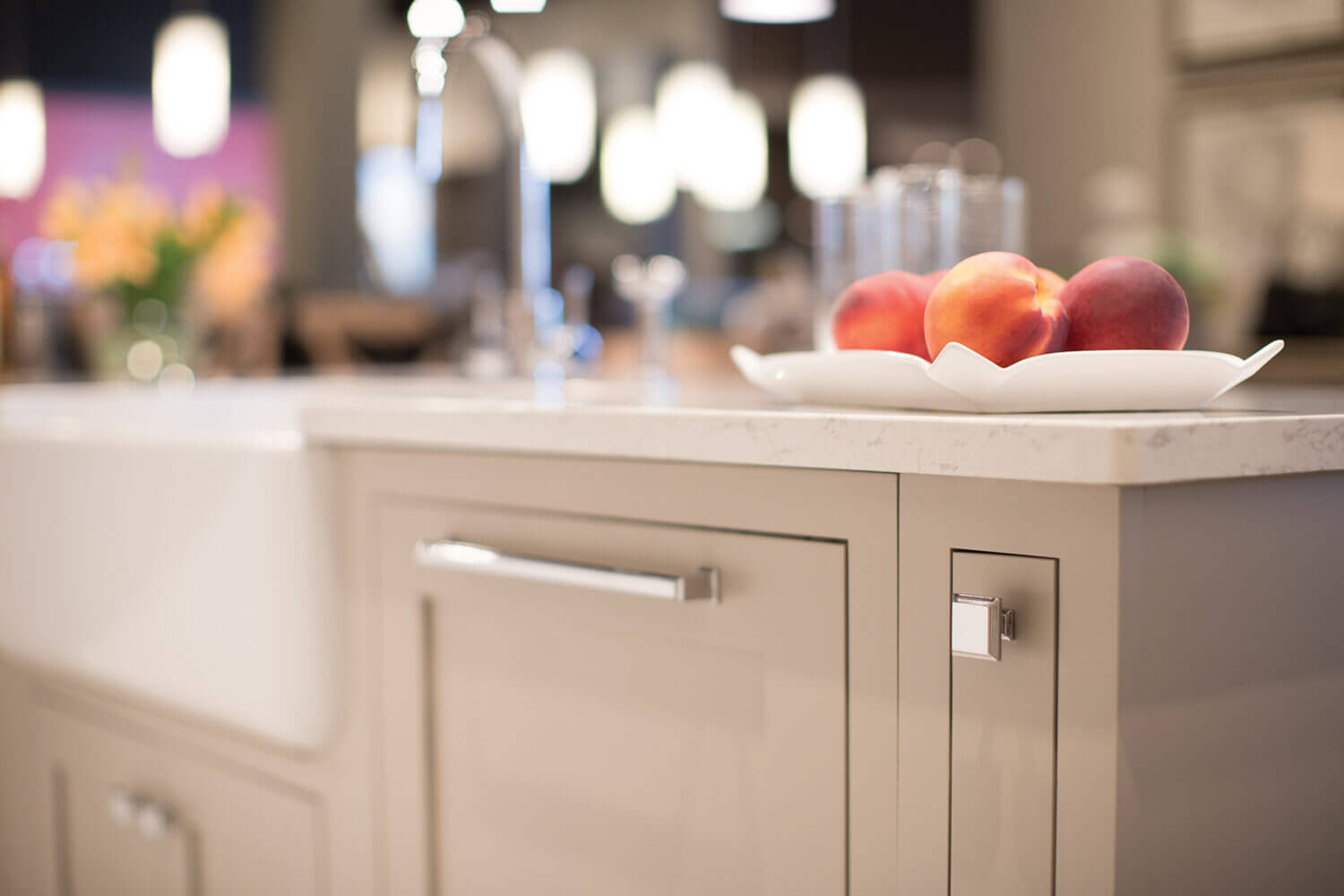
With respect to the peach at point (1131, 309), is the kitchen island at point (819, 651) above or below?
below

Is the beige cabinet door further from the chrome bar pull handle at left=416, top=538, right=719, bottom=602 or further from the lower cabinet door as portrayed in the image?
the lower cabinet door

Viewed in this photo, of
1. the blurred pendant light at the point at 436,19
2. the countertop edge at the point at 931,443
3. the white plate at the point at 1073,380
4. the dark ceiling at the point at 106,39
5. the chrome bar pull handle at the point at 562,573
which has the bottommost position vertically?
the chrome bar pull handle at the point at 562,573

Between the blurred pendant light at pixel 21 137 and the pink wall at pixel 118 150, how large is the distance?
0.29m

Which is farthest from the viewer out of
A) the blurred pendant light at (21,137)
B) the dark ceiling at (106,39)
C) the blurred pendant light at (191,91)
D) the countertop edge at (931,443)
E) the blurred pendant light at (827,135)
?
the dark ceiling at (106,39)

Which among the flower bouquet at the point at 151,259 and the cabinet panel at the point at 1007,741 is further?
the flower bouquet at the point at 151,259

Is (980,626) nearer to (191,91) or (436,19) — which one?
(436,19)

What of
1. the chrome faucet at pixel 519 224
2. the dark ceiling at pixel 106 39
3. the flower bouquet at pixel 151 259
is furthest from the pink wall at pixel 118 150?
the chrome faucet at pixel 519 224

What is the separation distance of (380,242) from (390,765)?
5045 millimetres

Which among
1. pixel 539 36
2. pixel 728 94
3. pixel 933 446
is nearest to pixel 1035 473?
pixel 933 446

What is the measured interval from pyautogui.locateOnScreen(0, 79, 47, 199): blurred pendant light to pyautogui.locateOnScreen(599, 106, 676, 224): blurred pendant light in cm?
240

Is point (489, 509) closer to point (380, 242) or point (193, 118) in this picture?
point (193, 118)

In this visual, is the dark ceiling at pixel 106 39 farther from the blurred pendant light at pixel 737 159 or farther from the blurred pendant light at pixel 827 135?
the blurred pendant light at pixel 827 135

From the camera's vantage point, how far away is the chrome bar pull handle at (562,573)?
0.61 m

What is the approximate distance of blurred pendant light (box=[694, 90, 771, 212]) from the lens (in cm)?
492
